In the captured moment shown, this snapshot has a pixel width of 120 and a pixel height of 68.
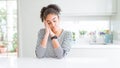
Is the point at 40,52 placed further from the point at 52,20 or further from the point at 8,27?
the point at 8,27

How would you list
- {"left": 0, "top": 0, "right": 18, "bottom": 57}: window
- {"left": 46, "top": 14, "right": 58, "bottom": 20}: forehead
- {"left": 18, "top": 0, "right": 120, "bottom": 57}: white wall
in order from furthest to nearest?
{"left": 0, "top": 0, "right": 18, "bottom": 57}: window, {"left": 18, "top": 0, "right": 120, "bottom": 57}: white wall, {"left": 46, "top": 14, "right": 58, "bottom": 20}: forehead

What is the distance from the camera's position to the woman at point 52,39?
159cm

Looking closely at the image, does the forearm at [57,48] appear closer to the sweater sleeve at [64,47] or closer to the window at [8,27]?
the sweater sleeve at [64,47]

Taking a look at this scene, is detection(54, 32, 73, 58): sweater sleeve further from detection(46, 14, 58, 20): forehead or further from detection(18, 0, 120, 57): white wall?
detection(18, 0, 120, 57): white wall

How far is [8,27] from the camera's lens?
13.8 ft

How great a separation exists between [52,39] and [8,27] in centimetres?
277

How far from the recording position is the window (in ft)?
13.4

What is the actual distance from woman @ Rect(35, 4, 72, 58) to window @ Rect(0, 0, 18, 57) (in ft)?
8.34

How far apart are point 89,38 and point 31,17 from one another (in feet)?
3.66

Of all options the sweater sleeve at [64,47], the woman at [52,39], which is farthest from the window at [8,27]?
the sweater sleeve at [64,47]

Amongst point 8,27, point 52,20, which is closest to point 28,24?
point 8,27

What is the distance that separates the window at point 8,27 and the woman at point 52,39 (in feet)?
8.34

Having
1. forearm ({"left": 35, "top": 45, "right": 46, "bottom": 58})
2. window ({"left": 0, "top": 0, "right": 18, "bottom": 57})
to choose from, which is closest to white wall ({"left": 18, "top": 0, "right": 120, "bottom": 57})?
window ({"left": 0, "top": 0, "right": 18, "bottom": 57})

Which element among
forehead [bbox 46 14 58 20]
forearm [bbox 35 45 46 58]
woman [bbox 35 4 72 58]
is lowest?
forearm [bbox 35 45 46 58]
